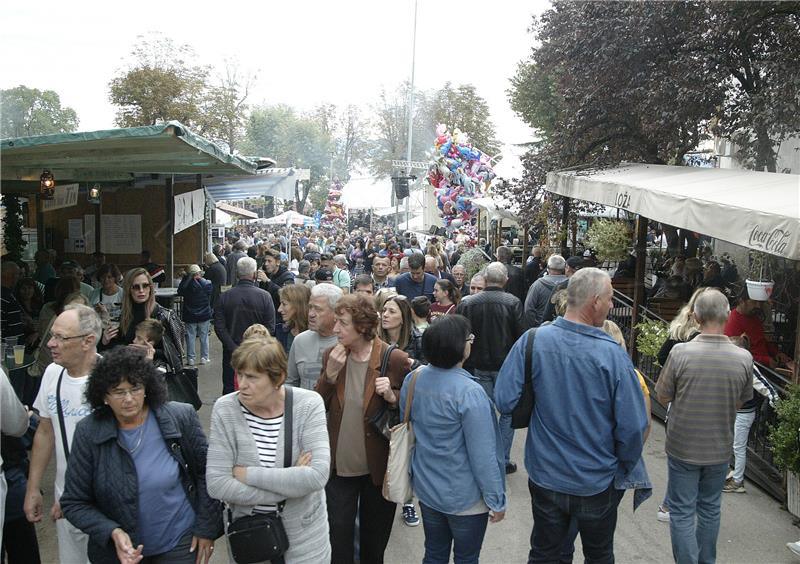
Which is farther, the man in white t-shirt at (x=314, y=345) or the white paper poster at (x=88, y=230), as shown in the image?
the white paper poster at (x=88, y=230)

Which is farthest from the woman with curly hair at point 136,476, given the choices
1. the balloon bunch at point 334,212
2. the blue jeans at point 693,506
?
the balloon bunch at point 334,212

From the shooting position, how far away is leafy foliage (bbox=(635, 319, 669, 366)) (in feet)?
26.9

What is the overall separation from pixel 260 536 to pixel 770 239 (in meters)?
4.71

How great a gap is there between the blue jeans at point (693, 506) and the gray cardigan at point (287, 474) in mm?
2298

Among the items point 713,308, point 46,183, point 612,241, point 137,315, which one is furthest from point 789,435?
point 46,183

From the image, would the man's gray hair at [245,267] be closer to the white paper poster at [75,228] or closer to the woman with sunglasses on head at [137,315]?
the woman with sunglasses on head at [137,315]

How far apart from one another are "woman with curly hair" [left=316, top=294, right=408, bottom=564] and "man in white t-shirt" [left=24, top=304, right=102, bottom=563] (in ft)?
4.03

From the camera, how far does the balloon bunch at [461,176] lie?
23484 millimetres

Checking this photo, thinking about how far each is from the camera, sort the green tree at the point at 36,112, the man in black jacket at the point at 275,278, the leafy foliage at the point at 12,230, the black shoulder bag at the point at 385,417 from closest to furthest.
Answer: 1. the black shoulder bag at the point at 385,417
2. the man in black jacket at the point at 275,278
3. the leafy foliage at the point at 12,230
4. the green tree at the point at 36,112

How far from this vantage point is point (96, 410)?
9.93 ft

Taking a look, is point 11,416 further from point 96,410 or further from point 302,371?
point 302,371

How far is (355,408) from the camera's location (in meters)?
3.89

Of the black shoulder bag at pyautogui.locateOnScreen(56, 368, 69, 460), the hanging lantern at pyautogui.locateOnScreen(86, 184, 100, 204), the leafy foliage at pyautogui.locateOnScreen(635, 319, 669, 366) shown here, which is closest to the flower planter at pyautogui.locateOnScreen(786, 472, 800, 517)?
the leafy foliage at pyautogui.locateOnScreen(635, 319, 669, 366)

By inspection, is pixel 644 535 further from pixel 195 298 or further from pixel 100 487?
pixel 195 298
